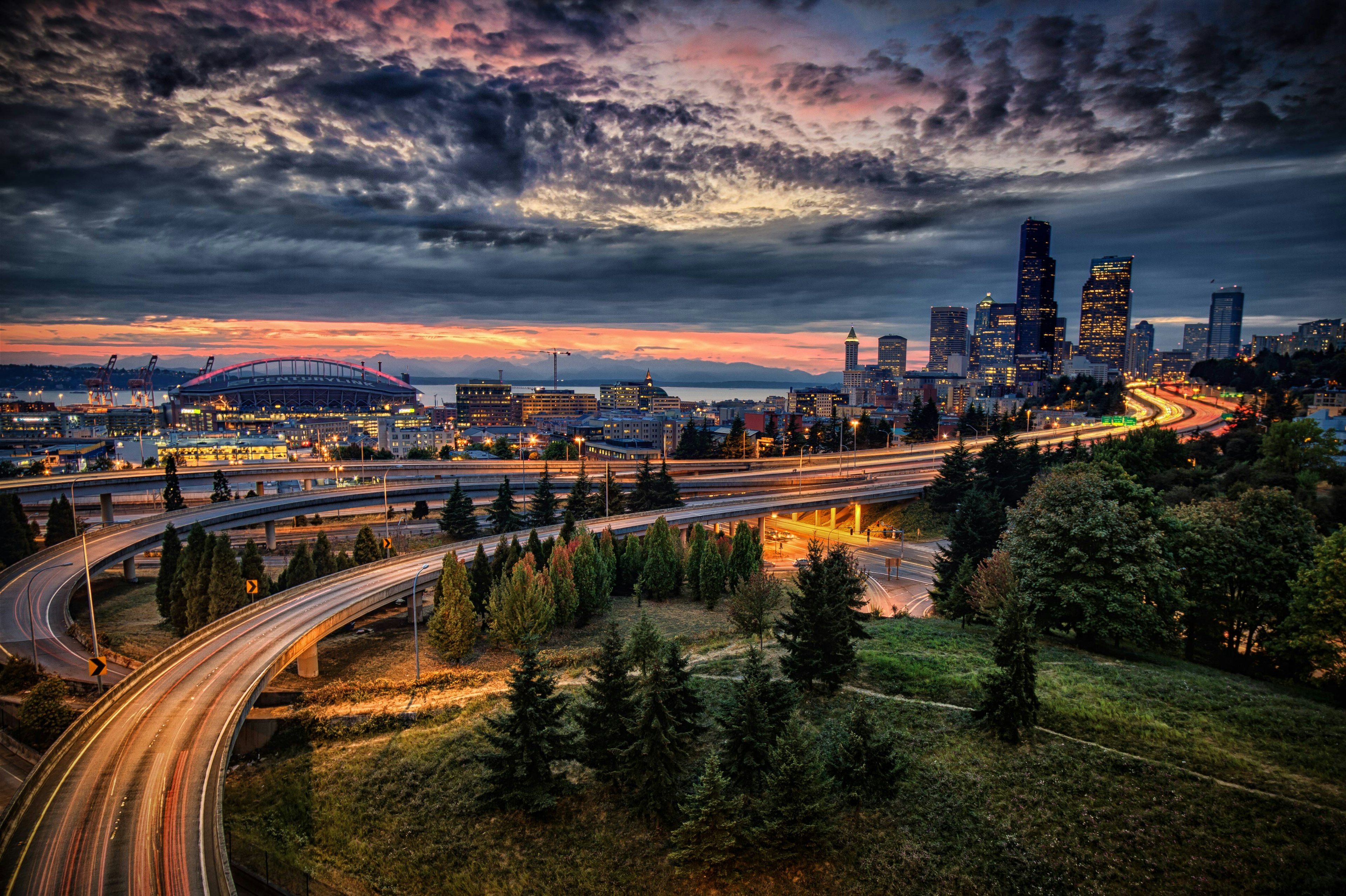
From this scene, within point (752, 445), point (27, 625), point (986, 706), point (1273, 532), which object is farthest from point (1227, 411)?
Answer: point (27, 625)

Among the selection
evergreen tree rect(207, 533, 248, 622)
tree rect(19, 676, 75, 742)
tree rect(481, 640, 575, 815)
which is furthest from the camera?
evergreen tree rect(207, 533, 248, 622)

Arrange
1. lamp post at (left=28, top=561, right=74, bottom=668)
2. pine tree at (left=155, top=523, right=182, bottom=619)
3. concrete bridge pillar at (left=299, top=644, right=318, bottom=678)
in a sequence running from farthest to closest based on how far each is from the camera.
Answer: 1. pine tree at (left=155, top=523, right=182, bottom=619)
2. lamp post at (left=28, top=561, right=74, bottom=668)
3. concrete bridge pillar at (left=299, top=644, right=318, bottom=678)

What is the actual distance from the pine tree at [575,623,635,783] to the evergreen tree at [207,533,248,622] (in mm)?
33540

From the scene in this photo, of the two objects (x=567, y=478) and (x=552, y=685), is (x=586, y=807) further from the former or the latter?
(x=567, y=478)

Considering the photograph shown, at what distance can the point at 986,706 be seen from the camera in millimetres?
21656

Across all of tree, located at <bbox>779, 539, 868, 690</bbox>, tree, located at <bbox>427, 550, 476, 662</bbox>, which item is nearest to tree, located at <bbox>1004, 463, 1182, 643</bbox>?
tree, located at <bbox>779, 539, 868, 690</bbox>

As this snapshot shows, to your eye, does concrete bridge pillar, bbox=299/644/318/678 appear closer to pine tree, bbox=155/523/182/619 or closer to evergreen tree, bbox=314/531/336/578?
evergreen tree, bbox=314/531/336/578

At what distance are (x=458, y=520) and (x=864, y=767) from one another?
57.3 meters

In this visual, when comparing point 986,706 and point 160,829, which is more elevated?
point 986,706

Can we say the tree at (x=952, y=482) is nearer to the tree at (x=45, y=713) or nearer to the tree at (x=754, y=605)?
the tree at (x=754, y=605)

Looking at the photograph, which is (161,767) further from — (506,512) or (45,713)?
(506,512)

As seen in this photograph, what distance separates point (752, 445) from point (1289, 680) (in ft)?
324

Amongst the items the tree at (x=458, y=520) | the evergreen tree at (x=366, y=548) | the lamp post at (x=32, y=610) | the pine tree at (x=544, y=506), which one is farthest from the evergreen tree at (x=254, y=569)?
the pine tree at (x=544, y=506)

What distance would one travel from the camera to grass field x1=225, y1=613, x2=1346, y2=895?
1608cm
